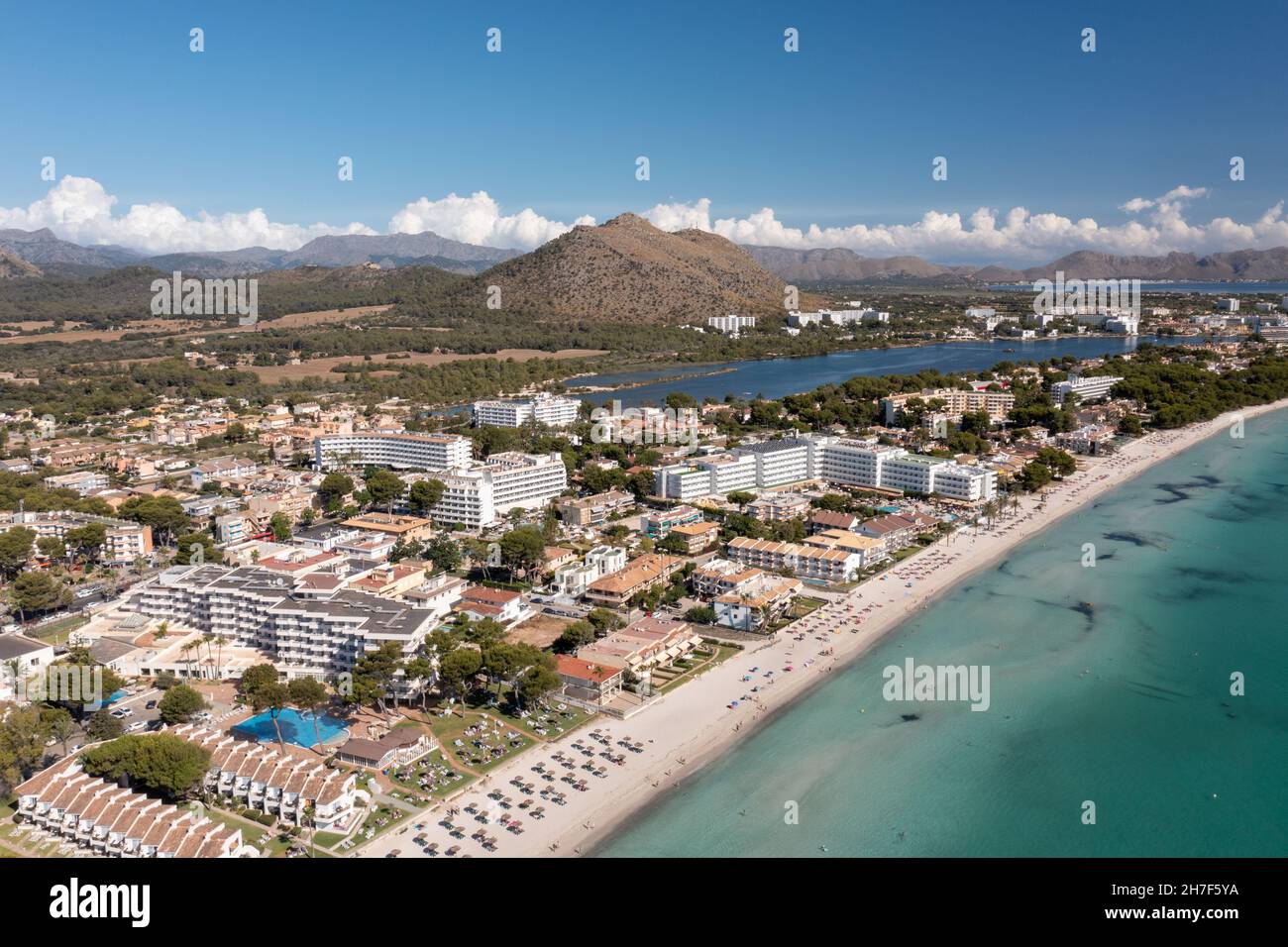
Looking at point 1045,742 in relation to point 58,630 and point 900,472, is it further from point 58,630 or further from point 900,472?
point 58,630

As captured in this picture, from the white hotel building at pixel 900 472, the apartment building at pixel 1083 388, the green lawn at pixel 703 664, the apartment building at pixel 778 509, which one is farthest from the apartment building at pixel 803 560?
the apartment building at pixel 1083 388

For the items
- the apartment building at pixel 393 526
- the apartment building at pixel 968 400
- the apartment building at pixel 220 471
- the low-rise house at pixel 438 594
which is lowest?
the low-rise house at pixel 438 594

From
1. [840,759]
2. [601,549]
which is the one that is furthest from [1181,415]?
[840,759]

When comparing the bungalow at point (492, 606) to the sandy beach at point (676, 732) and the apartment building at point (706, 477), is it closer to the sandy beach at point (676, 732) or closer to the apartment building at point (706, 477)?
the sandy beach at point (676, 732)

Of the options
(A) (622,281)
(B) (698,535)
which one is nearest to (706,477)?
(B) (698,535)

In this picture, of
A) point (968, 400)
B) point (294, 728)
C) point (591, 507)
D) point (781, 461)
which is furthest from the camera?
point (968, 400)
